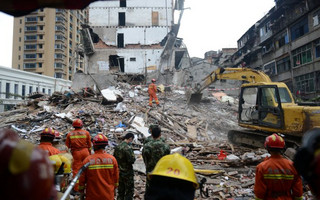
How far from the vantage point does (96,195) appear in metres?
3.41

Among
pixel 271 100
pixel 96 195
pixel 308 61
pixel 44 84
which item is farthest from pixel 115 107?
pixel 44 84

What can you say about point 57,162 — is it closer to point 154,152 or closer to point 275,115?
point 154,152

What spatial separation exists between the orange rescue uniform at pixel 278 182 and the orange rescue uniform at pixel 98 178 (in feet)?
7.25

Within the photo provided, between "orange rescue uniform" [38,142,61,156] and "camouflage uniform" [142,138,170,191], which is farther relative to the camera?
"camouflage uniform" [142,138,170,191]

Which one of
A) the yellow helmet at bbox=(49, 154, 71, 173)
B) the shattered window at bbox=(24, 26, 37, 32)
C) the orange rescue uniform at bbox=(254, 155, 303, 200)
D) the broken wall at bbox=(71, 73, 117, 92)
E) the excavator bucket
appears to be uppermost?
the shattered window at bbox=(24, 26, 37, 32)

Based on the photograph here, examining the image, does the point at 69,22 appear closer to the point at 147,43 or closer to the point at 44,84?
the point at 44,84

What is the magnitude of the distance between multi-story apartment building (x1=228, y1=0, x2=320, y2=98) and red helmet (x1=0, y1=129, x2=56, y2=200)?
75.8 ft

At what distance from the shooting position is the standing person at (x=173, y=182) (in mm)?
1584

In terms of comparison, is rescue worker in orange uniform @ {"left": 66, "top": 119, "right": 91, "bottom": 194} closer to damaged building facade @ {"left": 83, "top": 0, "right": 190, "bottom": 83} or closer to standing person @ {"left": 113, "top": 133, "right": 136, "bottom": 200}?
standing person @ {"left": 113, "top": 133, "right": 136, "bottom": 200}

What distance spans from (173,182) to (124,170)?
314 centimetres

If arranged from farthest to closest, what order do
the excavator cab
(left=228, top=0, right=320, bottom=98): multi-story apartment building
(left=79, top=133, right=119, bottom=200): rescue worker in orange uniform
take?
1. (left=228, top=0, right=320, bottom=98): multi-story apartment building
2. the excavator cab
3. (left=79, top=133, right=119, bottom=200): rescue worker in orange uniform

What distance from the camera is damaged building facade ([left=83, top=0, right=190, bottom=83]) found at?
27.0m

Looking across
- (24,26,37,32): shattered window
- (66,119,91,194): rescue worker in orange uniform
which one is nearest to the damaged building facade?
(66,119,91,194): rescue worker in orange uniform

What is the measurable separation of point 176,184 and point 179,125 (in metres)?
10.2
